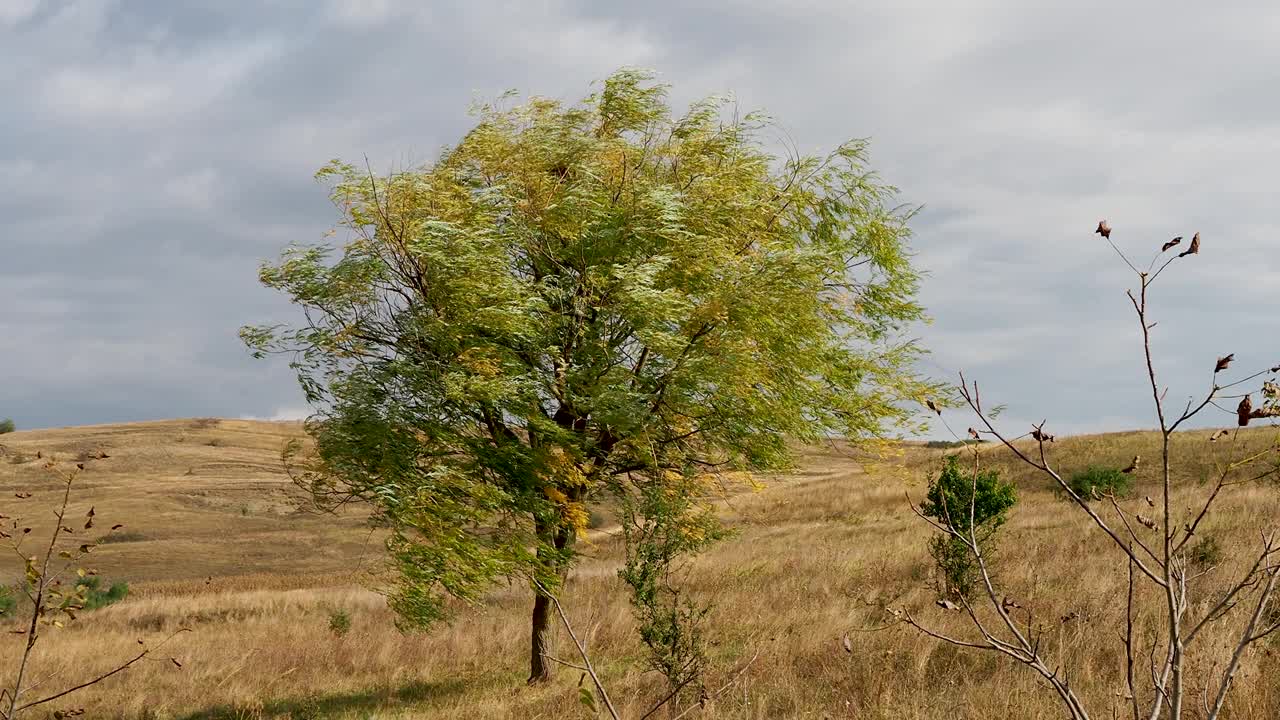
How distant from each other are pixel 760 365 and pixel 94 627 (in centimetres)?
2176

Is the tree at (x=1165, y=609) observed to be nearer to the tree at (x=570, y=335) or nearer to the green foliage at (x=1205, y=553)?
the green foliage at (x=1205, y=553)

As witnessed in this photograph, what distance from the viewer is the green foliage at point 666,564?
33.5 ft

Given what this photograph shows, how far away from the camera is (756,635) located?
1380 cm

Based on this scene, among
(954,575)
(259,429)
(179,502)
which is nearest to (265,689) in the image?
(954,575)

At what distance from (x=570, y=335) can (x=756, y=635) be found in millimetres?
5244

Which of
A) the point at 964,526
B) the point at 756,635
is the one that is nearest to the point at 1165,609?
the point at 964,526

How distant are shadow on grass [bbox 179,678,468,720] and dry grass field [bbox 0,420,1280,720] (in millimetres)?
61

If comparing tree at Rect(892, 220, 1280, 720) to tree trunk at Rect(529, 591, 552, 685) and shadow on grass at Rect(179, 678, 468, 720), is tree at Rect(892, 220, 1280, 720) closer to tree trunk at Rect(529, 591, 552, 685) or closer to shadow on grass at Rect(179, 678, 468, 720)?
tree trunk at Rect(529, 591, 552, 685)

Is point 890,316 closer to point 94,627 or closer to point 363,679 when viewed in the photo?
point 363,679

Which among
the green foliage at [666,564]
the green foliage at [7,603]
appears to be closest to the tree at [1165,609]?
the green foliage at [666,564]

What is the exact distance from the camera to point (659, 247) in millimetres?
13094

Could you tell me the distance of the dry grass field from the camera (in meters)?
9.25

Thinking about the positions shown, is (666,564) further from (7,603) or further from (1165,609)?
(7,603)

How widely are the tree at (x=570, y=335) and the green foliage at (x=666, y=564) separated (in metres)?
0.58
